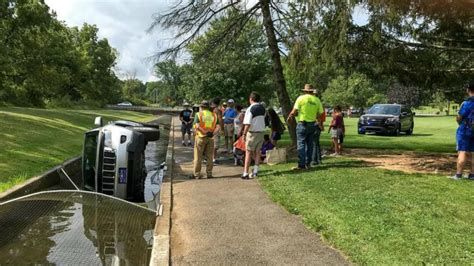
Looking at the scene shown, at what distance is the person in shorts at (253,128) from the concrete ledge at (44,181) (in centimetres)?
413

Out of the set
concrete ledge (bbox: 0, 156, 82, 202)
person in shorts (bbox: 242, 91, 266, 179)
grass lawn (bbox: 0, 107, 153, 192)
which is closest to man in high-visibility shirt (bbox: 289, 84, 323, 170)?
person in shorts (bbox: 242, 91, 266, 179)

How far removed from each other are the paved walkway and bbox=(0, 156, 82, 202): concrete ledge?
2.71 meters

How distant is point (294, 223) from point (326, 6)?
490 centimetres

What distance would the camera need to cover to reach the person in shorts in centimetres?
1004

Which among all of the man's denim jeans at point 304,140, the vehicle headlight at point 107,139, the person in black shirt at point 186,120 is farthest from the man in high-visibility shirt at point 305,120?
the person in black shirt at point 186,120

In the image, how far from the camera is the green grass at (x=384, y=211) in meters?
5.05

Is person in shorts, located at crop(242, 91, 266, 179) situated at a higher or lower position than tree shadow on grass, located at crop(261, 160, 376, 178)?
higher

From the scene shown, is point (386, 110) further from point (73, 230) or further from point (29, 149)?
point (73, 230)

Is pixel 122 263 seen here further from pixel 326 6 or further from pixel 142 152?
pixel 326 6

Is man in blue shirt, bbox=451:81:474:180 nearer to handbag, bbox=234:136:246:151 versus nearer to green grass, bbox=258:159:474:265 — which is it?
green grass, bbox=258:159:474:265

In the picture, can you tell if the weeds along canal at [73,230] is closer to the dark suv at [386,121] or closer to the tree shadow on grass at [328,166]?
the tree shadow on grass at [328,166]

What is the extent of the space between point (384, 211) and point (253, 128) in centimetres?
406

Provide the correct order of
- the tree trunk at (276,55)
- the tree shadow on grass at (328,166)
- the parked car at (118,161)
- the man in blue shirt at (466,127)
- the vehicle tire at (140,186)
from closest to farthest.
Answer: the parked car at (118,161), the vehicle tire at (140,186), the man in blue shirt at (466,127), the tree shadow on grass at (328,166), the tree trunk at (276,55)

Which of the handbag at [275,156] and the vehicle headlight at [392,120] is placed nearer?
the handbag at [275,156]
